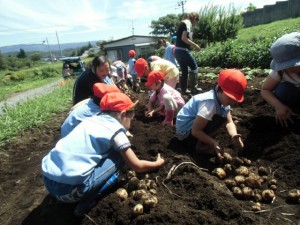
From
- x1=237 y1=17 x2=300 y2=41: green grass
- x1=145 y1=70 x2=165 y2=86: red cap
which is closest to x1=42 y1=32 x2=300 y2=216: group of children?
x1=145 y1=70 x2=165 y2=86: red cap

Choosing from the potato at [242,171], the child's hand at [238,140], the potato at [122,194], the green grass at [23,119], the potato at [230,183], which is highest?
the child's hand at [238,140]

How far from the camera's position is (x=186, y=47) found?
20.3 ft

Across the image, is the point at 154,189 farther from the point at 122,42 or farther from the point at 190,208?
the point at 122,42

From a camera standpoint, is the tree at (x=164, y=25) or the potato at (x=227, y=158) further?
the tree at (x=164, y=25)

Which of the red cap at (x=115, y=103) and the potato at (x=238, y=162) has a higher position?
the red cap at (x=115, y=103)

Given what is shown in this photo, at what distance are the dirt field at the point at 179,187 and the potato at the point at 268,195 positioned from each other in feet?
0.13

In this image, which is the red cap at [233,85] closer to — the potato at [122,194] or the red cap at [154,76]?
the potato at [122,194]

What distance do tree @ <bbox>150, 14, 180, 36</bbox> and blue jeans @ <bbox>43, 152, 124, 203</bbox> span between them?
58.7 metres

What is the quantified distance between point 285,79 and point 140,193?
203cm

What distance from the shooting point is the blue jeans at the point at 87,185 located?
229 centimetres

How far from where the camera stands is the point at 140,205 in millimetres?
2207

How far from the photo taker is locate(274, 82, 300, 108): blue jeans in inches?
122

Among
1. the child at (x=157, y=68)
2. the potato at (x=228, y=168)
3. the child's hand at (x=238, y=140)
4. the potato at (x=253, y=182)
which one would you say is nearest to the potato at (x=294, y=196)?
the potato at (x=253, y=182)

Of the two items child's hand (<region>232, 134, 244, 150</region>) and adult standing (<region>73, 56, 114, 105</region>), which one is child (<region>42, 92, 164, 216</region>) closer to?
child's hand (<region>232, 134, 244, 150</region>)
